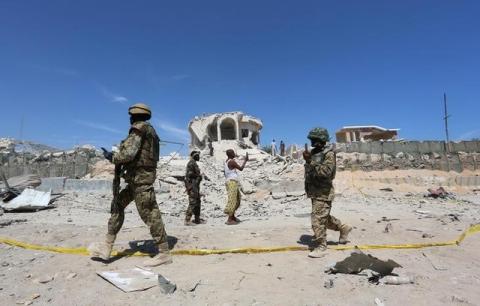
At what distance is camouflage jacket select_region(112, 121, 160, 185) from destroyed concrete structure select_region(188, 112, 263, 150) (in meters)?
31.3

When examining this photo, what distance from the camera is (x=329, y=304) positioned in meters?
2.80

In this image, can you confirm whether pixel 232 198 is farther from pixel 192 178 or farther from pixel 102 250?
pixel 102 250

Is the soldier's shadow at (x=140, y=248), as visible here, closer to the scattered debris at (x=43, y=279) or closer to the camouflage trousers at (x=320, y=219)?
the scattered debris at (x=43, y=279)

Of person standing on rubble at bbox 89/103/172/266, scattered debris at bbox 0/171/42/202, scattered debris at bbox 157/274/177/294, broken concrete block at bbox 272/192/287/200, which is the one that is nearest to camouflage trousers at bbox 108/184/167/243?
person standing on rubble at bbox 89/103/172/266

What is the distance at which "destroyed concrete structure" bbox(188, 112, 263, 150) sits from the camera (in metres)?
36.3

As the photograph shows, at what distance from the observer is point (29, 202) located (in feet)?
29.6

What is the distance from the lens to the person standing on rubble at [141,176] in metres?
3.78

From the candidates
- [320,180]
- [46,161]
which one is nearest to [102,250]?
[320,180]

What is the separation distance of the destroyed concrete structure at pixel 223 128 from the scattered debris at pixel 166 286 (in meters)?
32.1

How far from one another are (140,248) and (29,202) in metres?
6.09

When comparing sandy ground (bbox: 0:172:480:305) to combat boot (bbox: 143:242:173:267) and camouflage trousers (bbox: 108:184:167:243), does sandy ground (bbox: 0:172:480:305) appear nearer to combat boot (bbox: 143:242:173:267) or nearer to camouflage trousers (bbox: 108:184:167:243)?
combat boot (bbox: 143:242:173:267)

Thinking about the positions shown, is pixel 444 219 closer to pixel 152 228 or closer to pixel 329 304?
pixel 329 304

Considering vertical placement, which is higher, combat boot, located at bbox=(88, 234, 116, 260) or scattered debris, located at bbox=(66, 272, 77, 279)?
combat boot, located at bbox=(88, 234, 116, 260)

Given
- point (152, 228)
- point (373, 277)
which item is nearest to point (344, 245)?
point (373, 277)
